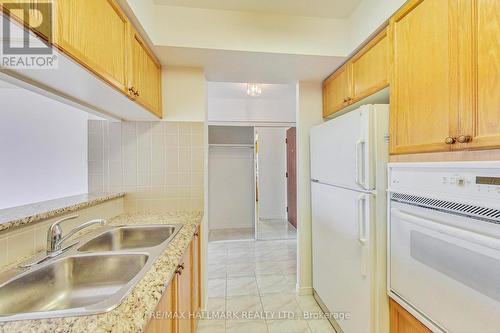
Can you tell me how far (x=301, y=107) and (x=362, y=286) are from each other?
5.31ft

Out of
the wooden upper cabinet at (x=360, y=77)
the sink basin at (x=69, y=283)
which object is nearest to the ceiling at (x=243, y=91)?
the wooden upper cabinet at (x=360, y=77)

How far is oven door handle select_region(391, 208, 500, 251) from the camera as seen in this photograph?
772mm

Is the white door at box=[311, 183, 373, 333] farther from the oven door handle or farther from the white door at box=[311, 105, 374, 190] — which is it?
the oven door handle

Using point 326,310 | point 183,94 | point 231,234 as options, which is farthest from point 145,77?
point 231,234

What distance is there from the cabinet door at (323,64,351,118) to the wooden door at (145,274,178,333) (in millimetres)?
1788

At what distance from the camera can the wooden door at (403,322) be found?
112cm

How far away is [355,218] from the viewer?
57.9 inches

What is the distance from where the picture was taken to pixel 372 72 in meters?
1.55

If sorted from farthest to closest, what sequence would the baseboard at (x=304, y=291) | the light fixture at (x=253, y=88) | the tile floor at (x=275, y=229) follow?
the tile floor at (x=275, y=229) → the light fixture at (x=253, y=88) → the baseboard at (x=304, y=291)

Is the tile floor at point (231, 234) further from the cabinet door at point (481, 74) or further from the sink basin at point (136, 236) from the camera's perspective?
the cabinet door at point (481, 74)

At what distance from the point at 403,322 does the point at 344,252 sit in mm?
474

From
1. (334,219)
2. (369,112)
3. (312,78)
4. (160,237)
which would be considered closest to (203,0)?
(312,78)

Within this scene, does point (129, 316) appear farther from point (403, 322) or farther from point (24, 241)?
point (403, 322)

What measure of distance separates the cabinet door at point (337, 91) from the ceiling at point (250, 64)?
7 centimetres
